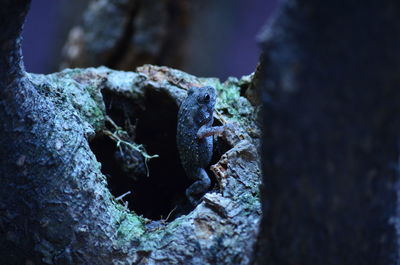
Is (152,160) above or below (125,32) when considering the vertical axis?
below

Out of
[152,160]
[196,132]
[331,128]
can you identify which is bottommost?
[331,128]

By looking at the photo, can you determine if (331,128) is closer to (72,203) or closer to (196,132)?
(72,203)

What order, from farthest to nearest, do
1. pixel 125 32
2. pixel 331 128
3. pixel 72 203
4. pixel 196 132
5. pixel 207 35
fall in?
pixel 207 35, pixel 125 32, pixel 196 132, pixel 72 203, pixel 331 128

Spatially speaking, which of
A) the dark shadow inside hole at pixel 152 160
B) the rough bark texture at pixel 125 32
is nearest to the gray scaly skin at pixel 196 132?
the dark shadow inside hole at pixel 152 160

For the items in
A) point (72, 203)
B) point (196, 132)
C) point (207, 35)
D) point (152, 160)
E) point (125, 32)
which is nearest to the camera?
point (72, 203)

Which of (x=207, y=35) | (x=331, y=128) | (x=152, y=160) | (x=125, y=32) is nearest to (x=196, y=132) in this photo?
(x=152, y=160)

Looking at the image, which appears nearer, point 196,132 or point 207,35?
point 196,132
